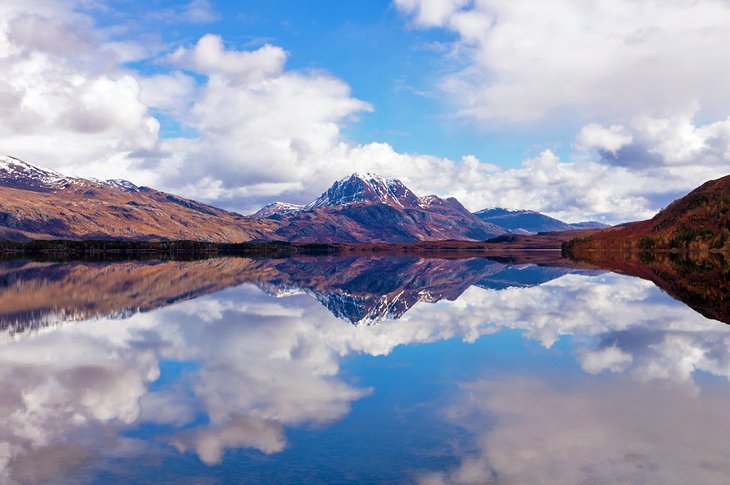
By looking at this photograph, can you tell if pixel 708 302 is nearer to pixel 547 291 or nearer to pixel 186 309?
pixel 547 291

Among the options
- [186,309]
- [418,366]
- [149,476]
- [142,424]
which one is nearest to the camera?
[149,476]

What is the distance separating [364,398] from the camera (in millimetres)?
22562

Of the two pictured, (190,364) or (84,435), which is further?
(190,364)

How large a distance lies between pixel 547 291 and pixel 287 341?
153 ft

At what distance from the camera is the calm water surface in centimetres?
1569

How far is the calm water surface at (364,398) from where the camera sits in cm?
1569

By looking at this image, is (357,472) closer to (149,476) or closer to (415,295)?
(149,476)

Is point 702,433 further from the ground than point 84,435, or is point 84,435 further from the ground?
point 84,435

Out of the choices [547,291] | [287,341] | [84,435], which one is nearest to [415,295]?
[547,291]

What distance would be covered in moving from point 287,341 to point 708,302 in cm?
4325

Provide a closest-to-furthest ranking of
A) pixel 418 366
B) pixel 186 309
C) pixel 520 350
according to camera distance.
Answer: pixel 418 366, pixel 520 350, pixel 186 309

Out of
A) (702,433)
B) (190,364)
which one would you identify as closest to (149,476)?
(190,364)

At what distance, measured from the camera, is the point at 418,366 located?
28.9 metres

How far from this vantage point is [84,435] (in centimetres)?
1825
